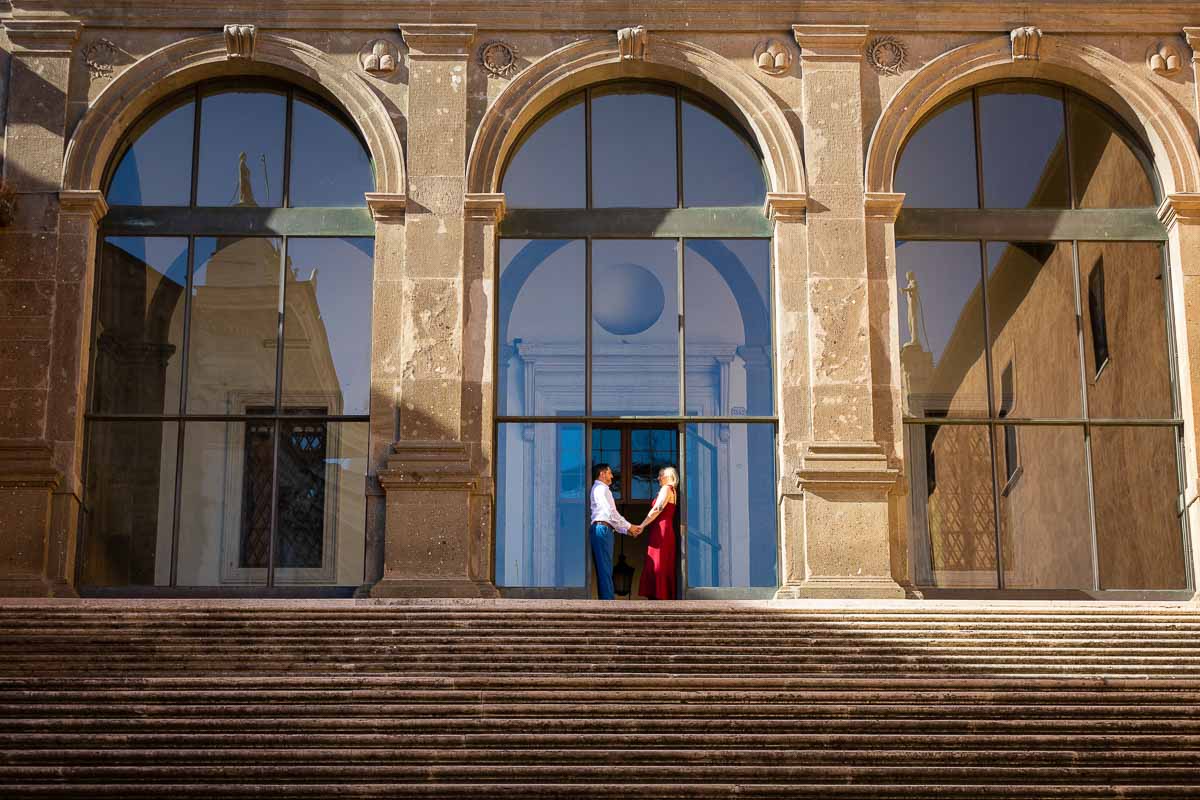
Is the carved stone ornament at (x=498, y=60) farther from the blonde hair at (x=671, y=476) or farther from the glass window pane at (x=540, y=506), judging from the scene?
the blonde hair at (x=671, y=476)

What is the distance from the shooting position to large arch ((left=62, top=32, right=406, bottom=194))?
21984 millimetres

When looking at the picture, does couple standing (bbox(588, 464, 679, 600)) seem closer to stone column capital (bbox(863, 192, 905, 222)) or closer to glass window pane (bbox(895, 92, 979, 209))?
stone column capital (bbox(863, 192, 905, 222))

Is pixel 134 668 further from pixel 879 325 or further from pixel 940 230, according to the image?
pixel 940 230

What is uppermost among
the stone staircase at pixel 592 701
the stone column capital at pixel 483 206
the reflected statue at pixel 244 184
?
the reflected statue at pixel 244 184

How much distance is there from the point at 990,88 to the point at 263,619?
11558mm

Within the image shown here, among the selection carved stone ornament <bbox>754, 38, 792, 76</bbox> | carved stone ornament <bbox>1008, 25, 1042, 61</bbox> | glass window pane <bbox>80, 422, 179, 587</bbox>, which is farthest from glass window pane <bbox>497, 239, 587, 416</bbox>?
carved stone ornament <bbox>1008, 25, 1042, 61</bbox>

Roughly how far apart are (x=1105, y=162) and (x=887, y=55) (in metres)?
3.06

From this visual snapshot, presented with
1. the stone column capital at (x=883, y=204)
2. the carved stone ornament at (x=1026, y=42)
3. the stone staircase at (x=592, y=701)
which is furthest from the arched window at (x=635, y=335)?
the stone staircase at (x=592, y=701)

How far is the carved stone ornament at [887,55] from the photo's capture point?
73.3 feet

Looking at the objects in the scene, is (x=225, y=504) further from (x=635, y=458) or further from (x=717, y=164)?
(x=717, y=164)

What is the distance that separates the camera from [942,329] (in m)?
21.9

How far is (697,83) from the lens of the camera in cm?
2248

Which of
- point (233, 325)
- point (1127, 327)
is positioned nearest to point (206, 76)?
point (233, 325)

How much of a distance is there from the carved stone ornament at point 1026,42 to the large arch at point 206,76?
7680 mm
